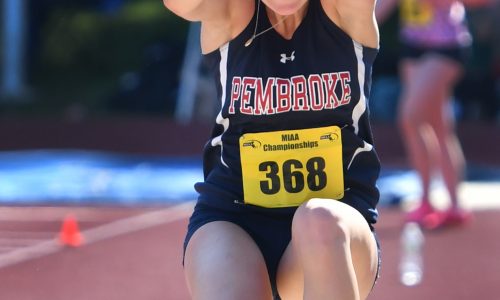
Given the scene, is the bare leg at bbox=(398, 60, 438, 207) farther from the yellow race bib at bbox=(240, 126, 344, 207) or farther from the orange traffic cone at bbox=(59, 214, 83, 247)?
the yellow race bib at bbox=(240, 126, 344, 207)

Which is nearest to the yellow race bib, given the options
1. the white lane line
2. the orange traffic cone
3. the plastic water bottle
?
the plastic water bottle

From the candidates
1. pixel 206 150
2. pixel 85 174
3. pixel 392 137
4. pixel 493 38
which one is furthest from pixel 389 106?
pixel 206 150

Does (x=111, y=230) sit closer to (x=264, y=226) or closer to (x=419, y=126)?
(x=419, y=126)

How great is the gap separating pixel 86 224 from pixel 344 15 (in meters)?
4.57

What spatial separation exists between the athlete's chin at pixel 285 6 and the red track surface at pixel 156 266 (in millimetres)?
2436

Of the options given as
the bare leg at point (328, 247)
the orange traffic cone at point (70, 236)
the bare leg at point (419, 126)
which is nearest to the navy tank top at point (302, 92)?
the bare leg at point (328, 247)

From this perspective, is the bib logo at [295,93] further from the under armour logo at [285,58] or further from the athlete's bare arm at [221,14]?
the athlete's bare arm at [221,14]

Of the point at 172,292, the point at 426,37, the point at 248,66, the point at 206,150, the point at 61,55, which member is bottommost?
the point at 61,55

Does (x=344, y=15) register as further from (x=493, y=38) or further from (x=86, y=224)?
(x=493, y=38)

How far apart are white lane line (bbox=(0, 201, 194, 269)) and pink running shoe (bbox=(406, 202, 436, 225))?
1.60 meters

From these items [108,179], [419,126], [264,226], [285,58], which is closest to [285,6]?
[285,58]

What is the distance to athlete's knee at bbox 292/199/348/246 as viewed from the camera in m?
2.85

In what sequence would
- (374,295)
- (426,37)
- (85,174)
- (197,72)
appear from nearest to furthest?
(374,295) < (426,37) < (85,174) < (197,72)

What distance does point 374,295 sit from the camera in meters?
5.37
